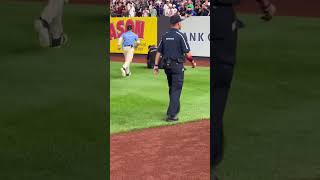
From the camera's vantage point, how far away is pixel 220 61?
13.0ft

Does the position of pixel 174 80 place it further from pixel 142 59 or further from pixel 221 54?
pixel 142 59

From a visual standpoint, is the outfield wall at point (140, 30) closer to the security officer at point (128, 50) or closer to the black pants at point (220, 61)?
Answer: the security officer at point (128, 50)

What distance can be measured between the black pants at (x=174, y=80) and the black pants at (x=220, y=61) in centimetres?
370

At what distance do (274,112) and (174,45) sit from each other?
2.55m

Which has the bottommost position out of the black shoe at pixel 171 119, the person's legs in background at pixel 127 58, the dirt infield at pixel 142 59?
the dirt infield at pixel 142 59

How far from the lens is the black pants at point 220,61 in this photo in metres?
3.79
